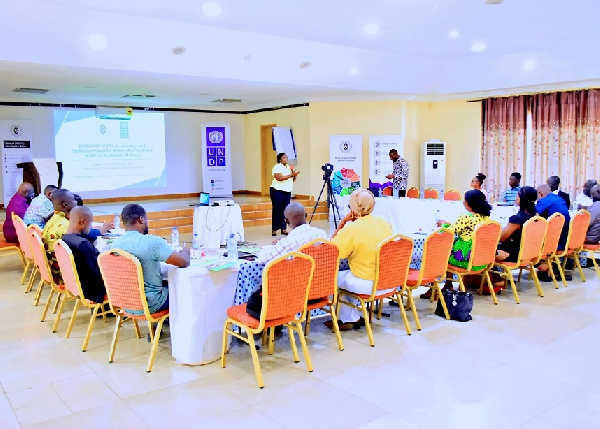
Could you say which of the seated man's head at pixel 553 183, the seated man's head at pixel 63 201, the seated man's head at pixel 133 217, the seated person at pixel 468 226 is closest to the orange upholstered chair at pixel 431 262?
the seated person at pixel 468 226

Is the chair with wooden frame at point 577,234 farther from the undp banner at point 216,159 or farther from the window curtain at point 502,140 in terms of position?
the undp banner at point 216,159

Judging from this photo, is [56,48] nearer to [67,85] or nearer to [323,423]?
[67,85]

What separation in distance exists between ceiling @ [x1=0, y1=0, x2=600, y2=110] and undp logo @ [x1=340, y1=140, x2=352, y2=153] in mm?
999

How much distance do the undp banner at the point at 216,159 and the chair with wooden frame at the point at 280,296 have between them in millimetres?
9853

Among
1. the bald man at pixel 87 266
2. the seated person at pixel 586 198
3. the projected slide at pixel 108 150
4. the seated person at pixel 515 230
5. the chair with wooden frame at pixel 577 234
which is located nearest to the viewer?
the bald man at pixel 87 266

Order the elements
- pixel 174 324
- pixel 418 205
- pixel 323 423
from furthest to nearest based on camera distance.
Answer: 1. pixel 418 205
2. pixel 174 324
3. pixel 323 423

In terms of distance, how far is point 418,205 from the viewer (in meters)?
8.84

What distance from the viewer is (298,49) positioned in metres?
8.66

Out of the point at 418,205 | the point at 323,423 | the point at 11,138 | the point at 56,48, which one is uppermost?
the point at 56,48

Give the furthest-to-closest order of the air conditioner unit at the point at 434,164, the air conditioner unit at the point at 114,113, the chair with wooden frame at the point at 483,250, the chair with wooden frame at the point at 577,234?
the air conditioner unit at the point at 114,113, the air conditioner unit at the point at 434,164, the chair with wooden frame at the point at 577,234, the chair with wooden frame at the point at 483,250

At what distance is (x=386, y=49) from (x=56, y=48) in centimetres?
533

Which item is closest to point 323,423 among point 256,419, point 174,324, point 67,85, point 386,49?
point 256,419

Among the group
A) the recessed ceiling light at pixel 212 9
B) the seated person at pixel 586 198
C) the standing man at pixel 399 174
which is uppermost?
the recessed ceiling light at pixel 212 9

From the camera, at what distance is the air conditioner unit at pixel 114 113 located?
12473 mm
